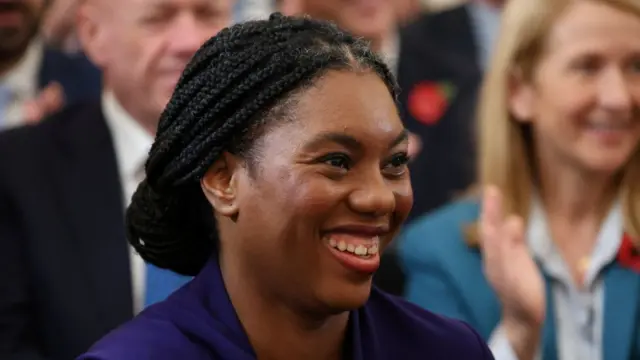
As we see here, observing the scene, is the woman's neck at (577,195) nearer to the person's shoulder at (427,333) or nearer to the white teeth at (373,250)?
the person's shoulder at (427,333)

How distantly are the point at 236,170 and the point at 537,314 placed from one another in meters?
0.66

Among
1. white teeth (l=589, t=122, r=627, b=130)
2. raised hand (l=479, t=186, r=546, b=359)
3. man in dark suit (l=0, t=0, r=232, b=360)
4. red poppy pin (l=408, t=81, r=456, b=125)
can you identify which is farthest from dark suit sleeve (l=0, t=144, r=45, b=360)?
red poppy pin (l=408, t=81, r=456, b=125)

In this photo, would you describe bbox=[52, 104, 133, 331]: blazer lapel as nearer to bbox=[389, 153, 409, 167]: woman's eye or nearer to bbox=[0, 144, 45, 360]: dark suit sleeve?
bbox=[0, 144, 45, 360]: dark suit sleeve

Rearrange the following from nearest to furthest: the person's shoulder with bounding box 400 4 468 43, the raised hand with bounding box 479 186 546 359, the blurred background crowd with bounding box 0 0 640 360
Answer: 1. the raised hand with bounding box 479 186 546 359
2. the blurred background crowd with bounding box 0 0 640 360
3. the person's shoulder with bounding box 400 4 468 43

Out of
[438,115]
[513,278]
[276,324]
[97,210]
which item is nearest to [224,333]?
[276,324]

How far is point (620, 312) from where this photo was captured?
5.57 ft

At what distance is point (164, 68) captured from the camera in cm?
184

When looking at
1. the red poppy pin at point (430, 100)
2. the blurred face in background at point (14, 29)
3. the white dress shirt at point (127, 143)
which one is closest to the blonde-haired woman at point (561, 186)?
the white dress shirt at point (127, 143)

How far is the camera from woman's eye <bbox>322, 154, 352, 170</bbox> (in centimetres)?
99

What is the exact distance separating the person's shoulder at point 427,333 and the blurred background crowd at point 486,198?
356 millimetres

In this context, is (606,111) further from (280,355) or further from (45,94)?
(45,94)

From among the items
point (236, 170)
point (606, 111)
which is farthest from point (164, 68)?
point (236, 170)

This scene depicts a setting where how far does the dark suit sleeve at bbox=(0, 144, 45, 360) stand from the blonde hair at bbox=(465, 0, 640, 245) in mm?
695

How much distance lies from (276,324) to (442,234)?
0.78m
